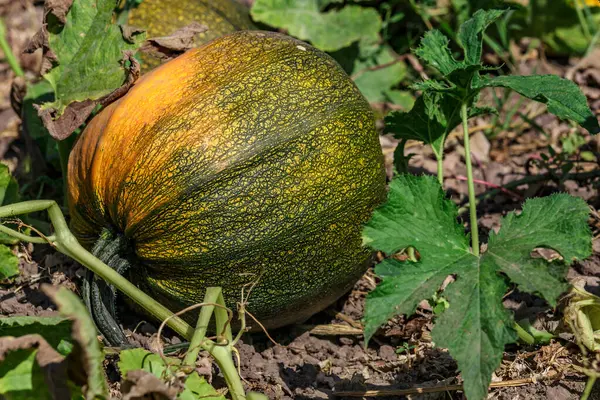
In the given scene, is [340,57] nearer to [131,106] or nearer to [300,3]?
[300,3]

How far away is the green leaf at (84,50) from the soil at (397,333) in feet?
2.40

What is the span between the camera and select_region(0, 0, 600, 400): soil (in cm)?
278

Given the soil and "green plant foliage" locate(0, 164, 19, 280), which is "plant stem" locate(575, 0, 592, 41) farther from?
"green plant foliage" locate(0, 164, 19, 280)

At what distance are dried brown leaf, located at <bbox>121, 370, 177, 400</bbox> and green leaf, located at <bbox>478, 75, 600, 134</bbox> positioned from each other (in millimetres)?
1540

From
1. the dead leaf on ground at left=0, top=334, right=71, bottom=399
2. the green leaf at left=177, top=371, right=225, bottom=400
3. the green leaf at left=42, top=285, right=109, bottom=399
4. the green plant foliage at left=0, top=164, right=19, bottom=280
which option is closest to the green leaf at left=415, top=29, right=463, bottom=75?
the green leaf at left=177, top=371, right=225, bottom=400

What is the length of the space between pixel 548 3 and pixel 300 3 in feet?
5.27

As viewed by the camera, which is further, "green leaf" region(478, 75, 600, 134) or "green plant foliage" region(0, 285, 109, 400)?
"green leaf" region(478, 75, 600, 134)

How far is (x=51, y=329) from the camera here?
255 centimetres

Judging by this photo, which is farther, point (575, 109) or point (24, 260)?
point (24, 260)

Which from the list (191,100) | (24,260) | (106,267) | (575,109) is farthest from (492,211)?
(24,260)

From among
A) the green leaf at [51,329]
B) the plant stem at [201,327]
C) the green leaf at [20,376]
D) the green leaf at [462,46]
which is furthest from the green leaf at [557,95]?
the green leaf at [20,376]

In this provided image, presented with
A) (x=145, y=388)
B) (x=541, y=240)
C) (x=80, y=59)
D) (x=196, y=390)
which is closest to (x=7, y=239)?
(x=80, y=59)

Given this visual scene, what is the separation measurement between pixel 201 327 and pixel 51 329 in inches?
20.9

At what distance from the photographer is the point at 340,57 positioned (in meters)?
4.35
